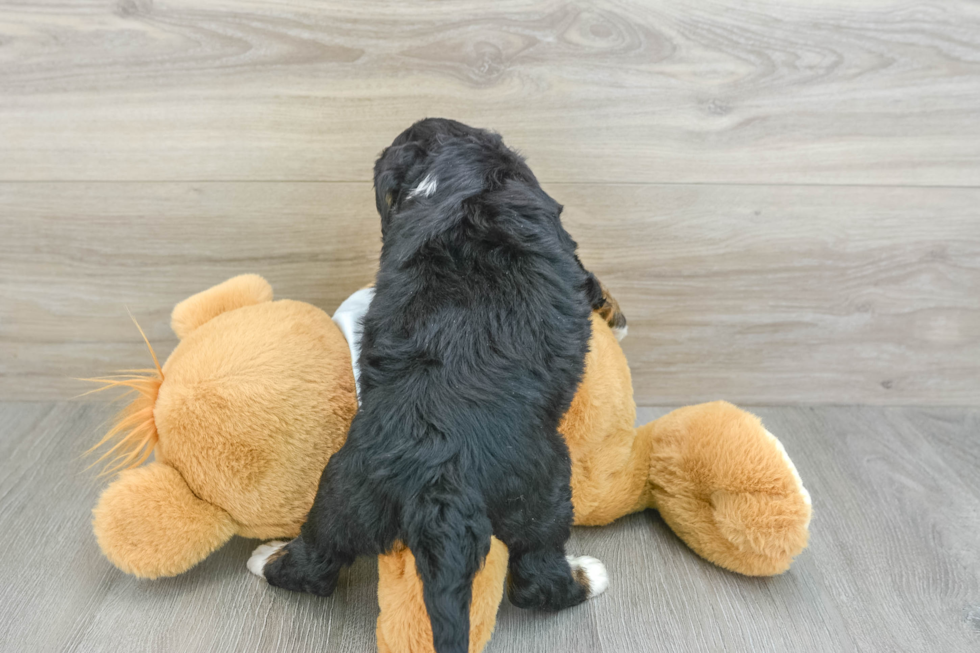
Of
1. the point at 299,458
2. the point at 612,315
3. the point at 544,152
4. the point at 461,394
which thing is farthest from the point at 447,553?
the point at 544,152

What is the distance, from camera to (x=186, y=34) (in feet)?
3.52

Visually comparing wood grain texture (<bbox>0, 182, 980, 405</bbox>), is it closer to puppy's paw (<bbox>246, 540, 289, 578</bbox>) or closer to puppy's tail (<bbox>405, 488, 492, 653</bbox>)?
puppy's paw (<bbox>246, 540, 289, 578</bbox>)

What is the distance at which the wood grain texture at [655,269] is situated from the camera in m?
1.19

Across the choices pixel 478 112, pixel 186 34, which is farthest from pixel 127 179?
pixel 478 112

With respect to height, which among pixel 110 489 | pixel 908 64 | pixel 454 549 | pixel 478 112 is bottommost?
pixel 110 489

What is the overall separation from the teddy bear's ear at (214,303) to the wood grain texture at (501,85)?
0.23m

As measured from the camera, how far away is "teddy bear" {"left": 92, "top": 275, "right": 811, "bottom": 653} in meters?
0.85

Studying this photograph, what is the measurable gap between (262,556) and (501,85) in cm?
85

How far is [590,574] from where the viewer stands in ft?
3.04

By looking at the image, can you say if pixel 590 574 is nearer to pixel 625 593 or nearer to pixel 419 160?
pixel 625 593

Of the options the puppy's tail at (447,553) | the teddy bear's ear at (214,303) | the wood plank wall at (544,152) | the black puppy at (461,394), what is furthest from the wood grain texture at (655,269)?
the puppy's tail at (447,553)

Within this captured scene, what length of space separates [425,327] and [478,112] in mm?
536

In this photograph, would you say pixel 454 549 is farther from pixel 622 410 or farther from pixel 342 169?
pixel 342 169

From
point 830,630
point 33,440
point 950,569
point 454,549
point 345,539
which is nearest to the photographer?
point 454,549
